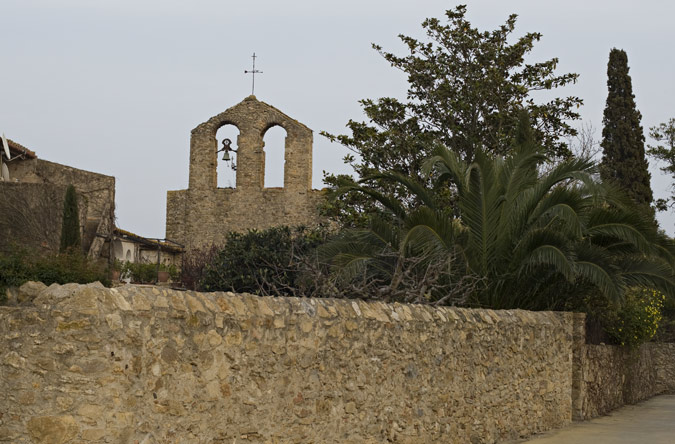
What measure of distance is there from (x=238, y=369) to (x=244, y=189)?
2455 centimetres

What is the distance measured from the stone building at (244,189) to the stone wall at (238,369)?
19738 millimetres

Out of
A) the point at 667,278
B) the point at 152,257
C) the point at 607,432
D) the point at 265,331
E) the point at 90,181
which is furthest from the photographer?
the point at 152,257

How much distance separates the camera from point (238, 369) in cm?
596

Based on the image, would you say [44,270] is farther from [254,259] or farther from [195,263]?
[195,263]

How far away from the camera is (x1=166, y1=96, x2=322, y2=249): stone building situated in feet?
96.0

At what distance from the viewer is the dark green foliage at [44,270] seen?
14.0 metres

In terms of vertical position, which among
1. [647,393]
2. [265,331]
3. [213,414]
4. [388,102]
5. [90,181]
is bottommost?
[647,393]

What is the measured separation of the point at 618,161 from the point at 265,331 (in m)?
23.3

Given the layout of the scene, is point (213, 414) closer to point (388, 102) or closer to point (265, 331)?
point (265, 331)

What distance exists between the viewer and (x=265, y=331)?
6.26 m

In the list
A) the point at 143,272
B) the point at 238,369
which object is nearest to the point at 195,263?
the point at 143,272

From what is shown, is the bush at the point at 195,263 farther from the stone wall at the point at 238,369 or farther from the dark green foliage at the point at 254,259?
the stone wall at the point at 238,369

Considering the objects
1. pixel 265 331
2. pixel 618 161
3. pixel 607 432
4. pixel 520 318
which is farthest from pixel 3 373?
pixel 618 161

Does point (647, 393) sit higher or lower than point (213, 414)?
lower
